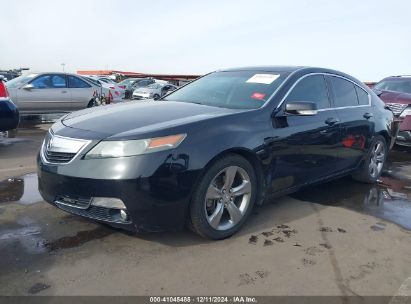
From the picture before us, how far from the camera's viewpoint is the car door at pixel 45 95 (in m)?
11.5

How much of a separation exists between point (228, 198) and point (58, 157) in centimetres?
145

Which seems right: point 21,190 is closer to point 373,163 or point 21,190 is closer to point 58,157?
point 58,157

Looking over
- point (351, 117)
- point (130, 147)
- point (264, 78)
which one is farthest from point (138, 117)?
point (351, 117)

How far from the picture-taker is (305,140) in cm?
421

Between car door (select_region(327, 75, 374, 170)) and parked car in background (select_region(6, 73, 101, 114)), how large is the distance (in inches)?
358

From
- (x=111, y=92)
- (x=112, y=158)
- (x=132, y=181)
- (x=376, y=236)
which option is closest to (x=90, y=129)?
(x=112, y=158)

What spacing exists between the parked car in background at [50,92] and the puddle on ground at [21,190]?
6764mm

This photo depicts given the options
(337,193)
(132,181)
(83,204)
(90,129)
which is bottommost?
(337,193)

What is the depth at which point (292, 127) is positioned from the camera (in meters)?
4.09

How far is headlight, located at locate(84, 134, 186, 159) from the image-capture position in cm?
313

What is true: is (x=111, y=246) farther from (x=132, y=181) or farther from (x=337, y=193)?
(x=337, y=193)

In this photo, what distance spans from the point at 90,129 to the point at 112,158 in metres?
0.45

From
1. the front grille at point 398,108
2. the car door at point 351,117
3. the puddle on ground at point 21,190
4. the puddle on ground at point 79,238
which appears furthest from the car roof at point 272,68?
the front grille at point 398,108

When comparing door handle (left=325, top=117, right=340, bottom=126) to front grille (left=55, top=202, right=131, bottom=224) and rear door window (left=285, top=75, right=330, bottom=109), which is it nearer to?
rear door window (left=285, top=75, right=330, bottom=109)
